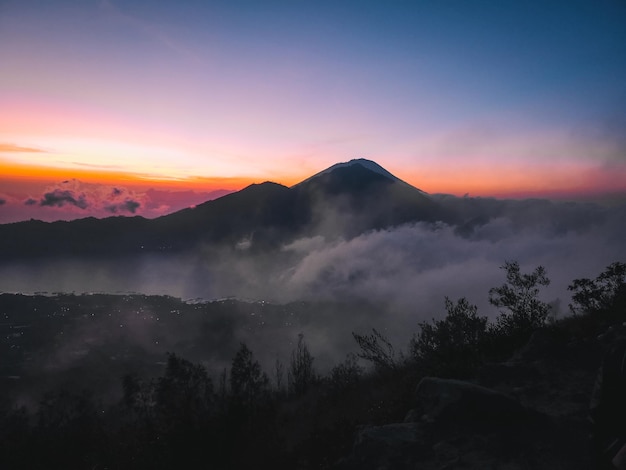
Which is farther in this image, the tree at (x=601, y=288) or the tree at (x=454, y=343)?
the tree at (x=601, y=288)

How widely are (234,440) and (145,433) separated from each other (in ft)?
14.5

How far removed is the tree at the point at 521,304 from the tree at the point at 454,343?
1.46m

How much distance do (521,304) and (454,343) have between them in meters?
5.99

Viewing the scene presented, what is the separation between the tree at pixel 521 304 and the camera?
20.0 meters

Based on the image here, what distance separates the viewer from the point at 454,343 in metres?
19.9

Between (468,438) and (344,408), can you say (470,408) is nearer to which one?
(468,438)

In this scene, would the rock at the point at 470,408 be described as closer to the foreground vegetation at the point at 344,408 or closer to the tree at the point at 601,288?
the foreground vegetation at the point at 344,408

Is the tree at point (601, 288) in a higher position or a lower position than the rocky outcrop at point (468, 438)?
higher

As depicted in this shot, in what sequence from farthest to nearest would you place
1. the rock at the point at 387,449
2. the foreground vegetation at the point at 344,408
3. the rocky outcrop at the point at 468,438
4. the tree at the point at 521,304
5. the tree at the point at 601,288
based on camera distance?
the tree at the point at 601,288 < the tree at the point at 521,304 < the foreground vegetation at the point at 344,408 < the rock at the point at 387,449 < the rocky outcrop at the point at 468,438

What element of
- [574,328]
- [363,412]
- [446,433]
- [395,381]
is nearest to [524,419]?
[446,433]

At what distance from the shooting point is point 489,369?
1404 cm

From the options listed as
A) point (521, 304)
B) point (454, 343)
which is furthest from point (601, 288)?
point (454, 343)

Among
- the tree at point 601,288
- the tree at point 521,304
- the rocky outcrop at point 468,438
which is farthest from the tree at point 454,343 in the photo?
the tree at point 601,288

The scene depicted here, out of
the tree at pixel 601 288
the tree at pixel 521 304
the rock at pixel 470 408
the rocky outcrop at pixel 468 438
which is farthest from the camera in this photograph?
the tree at pixel 601 288
